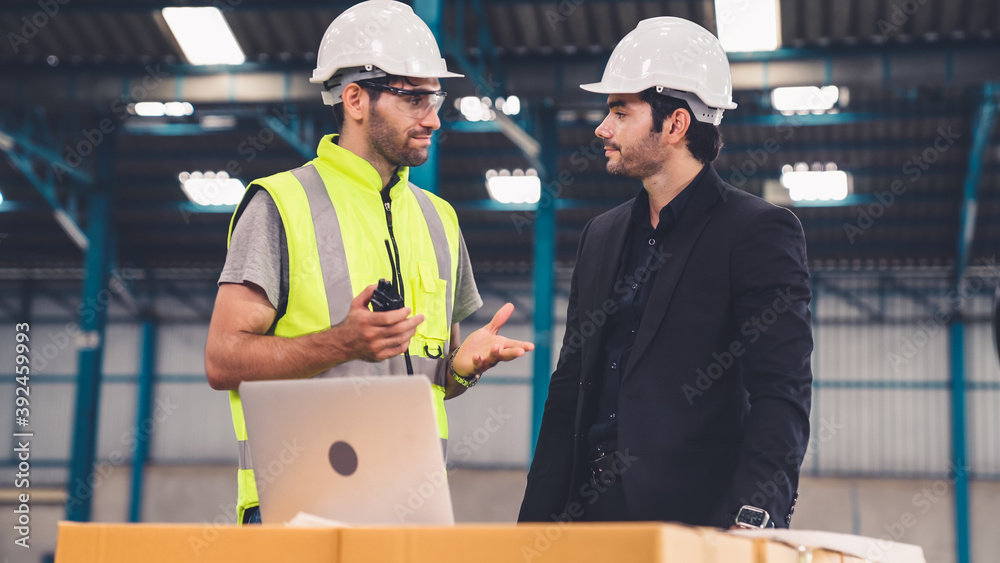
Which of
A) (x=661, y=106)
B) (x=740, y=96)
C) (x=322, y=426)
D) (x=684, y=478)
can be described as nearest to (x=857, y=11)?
(x=740, y=96)

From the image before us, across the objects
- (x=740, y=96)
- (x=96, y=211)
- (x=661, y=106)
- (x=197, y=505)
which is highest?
(x=740, y=96)

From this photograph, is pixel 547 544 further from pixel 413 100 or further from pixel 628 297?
pixel 413 100

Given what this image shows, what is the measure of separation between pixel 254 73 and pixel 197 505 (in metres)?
12.3

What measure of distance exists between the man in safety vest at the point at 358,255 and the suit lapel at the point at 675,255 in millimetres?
440

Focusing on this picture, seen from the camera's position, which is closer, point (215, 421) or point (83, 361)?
point (83, 361)

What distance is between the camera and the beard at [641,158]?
3406 millimetres

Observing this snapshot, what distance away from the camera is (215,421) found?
23.2 m

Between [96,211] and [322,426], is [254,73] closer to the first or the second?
[96,211]

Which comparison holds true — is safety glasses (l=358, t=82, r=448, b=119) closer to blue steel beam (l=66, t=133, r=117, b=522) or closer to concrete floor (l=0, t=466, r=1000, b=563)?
blue steel beam (l=66, t=133, r=117, b=522)

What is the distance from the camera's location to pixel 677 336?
3.08 meters

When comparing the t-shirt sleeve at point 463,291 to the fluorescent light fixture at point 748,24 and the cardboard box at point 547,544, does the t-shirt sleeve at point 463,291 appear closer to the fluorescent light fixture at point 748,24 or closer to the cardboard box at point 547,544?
the cardboard box at point 547,544

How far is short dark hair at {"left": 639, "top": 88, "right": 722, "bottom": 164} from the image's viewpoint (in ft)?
11.3

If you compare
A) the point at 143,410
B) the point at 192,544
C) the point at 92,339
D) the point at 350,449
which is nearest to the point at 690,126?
the point at 350,449

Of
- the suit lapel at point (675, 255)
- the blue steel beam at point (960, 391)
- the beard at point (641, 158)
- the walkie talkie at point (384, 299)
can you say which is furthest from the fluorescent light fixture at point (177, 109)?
the walkie talkie at point (384, 299)
